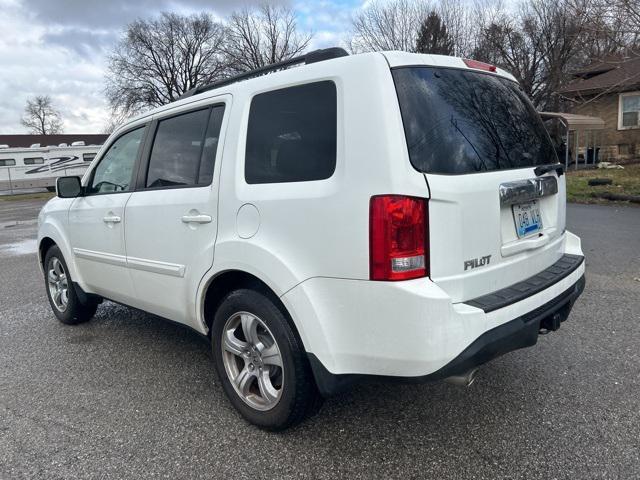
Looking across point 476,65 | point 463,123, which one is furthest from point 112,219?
point 476,65

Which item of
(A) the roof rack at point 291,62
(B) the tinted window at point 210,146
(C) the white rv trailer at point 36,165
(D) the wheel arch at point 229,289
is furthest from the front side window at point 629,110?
(C) the white rv trailer at point 36,165

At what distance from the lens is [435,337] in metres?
Answer: 2.04

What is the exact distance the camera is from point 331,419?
2814 millimetres

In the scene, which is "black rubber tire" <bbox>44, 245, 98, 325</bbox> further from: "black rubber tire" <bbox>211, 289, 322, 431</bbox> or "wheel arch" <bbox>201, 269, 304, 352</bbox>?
"black rubber tire" <bbox>211, 289, 322, 431</bbox>

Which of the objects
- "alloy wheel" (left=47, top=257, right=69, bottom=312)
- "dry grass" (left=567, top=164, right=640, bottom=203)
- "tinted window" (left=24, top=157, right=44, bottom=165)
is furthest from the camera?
"tinted window" (left=24, top=157, right=44, bottom=165)

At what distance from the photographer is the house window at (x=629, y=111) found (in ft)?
73.3

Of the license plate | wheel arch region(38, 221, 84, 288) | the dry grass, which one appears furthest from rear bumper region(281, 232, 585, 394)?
the dry grass

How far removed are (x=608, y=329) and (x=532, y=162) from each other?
2.08m

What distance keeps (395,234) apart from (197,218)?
1.31m

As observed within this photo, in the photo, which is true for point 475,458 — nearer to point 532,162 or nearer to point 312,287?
point 312,287

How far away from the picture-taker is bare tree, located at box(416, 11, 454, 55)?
29078 mm

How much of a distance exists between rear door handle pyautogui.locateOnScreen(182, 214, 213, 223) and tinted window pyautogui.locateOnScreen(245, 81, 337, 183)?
0.36m

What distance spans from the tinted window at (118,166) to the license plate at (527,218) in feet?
8.75

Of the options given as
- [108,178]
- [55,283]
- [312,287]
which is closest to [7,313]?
[55,283]
